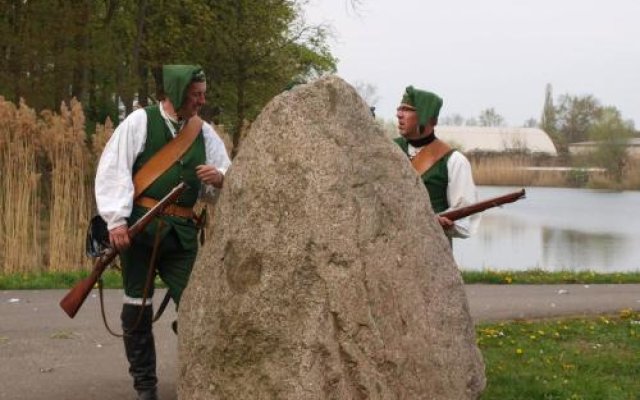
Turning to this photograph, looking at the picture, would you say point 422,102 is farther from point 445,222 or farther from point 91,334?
point 91,334

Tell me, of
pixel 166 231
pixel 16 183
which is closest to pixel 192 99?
pixel 166 231

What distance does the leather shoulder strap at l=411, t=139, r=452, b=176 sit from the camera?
6.34 meters

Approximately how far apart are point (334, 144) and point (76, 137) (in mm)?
7814

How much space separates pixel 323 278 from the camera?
4281 mm

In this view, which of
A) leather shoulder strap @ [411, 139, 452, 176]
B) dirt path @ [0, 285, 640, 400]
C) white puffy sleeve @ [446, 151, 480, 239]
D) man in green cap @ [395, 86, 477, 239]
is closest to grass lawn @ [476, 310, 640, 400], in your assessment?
dirt path @ [0, 285, 640, 400]

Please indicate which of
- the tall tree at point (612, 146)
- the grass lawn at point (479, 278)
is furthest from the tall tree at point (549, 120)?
the grass lawn at point (479, 278)

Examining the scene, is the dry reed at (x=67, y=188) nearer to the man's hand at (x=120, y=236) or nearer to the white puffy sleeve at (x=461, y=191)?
the white puffy sleeve at (x=461, y=191)

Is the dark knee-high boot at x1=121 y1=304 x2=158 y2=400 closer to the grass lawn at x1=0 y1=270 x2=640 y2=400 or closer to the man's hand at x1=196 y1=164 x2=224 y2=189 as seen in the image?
the man's hand at x1=196 y1=164 x2=224 y2=189

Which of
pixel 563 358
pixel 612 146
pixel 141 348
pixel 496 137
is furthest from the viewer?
pixel 496 137

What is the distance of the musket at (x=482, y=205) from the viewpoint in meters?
5.82

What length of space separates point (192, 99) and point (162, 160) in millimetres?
368

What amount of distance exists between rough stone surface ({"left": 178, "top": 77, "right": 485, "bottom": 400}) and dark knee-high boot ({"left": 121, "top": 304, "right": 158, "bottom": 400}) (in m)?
1.11

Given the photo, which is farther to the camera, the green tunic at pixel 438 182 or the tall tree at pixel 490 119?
the tall tree at pixel 490 119

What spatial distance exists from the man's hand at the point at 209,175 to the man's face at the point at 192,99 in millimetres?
350
